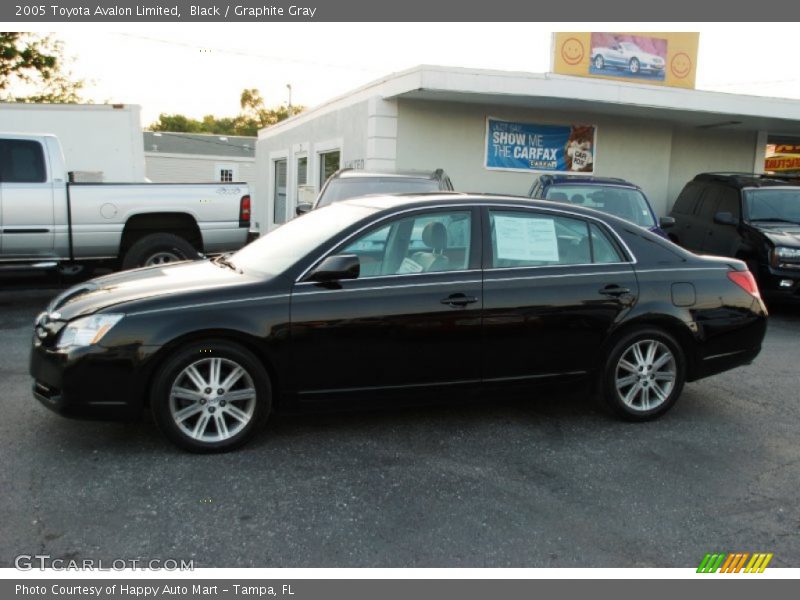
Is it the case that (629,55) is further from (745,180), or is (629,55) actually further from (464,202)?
(464,202)

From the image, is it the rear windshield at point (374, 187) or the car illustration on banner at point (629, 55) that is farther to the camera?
the car illustration on banner at point (629, 55)

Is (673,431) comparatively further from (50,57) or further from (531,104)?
(50,57)

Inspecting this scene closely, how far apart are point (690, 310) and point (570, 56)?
34.3ft

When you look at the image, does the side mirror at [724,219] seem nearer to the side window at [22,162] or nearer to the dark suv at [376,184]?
the dark suv at [376,184]

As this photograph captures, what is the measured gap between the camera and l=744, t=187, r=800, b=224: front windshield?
10594mm

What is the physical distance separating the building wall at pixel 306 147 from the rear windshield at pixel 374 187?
4568 mm

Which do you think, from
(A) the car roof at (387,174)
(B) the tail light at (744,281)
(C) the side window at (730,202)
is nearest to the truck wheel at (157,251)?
(A) the car roof at (387,174)

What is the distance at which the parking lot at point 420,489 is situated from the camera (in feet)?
11.4

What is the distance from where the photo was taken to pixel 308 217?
18.5 feet

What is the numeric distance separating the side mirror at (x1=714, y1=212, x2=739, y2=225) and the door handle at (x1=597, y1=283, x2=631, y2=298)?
234 inches

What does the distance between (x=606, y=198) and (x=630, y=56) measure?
22.4 ft

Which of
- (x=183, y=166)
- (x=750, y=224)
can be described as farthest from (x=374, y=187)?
(x=183, y=166)

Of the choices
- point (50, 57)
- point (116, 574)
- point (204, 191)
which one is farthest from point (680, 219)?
point (50, 57)

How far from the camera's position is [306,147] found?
19.0m
